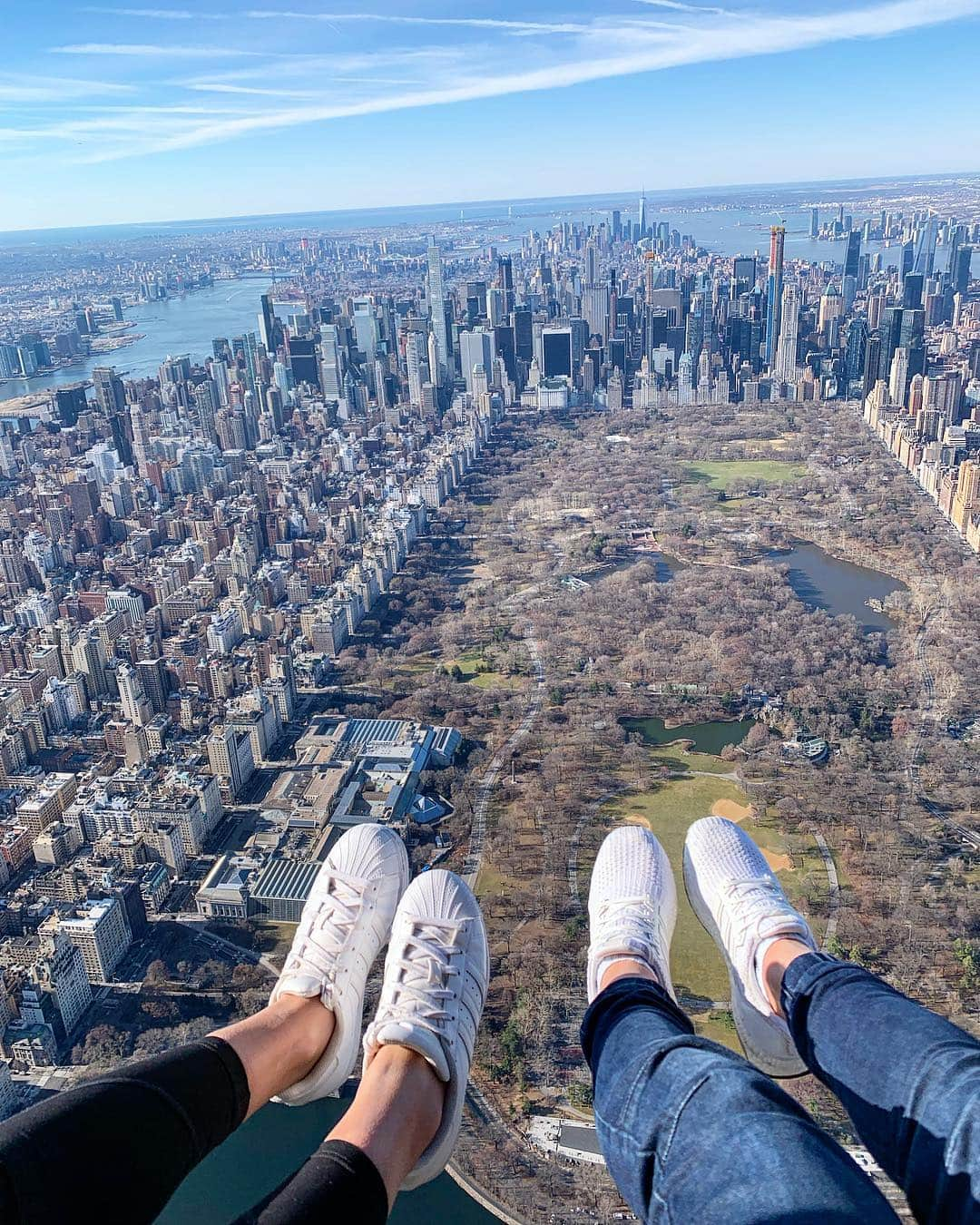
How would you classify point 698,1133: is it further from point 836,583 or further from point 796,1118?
point 836,583

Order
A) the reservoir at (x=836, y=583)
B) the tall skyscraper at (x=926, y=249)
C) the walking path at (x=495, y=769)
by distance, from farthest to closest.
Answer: the tall skyscraper at (x=926, y=249) → the reservoir at (x=836, y=583) → the walking path at (x=495, y=769)

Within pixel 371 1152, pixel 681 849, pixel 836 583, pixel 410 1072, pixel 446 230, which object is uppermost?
pixel 446 230

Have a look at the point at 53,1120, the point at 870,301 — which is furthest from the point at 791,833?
the point at 870,301

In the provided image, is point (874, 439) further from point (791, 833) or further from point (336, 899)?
point (336, 899)

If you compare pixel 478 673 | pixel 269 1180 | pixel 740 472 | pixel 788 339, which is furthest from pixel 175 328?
pixel 269 1180

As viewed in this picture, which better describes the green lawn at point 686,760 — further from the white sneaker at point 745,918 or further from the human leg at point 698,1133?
the human leg at point 698,1133

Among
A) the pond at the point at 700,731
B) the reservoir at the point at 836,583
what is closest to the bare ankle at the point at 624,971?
the pond at the point at 700,731
